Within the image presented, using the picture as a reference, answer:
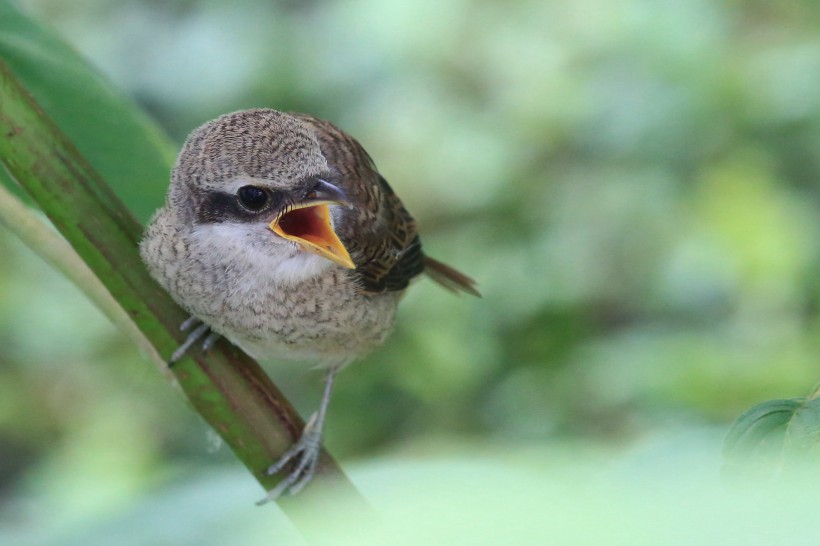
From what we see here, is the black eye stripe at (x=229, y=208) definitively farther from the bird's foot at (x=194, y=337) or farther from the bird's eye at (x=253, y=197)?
the bird's foot at (x=194, y=337)

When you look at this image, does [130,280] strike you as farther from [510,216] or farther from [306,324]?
[510,216]

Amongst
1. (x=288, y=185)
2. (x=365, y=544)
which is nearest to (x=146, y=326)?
(x=288, y=185)

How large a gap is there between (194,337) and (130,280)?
164 mm

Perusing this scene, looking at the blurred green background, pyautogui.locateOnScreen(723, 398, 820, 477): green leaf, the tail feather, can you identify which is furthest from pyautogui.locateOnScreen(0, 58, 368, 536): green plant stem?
the blurred green background

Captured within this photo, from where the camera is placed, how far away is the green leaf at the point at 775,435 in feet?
2.56

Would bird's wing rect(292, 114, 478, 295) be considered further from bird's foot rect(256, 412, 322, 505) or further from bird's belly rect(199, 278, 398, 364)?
bird's foot rect(256, 412, 322, 505)

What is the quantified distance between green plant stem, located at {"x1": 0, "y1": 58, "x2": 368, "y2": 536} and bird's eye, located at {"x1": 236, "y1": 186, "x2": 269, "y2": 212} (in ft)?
1.00

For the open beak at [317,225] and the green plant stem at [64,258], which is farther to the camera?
the open beak at [317,225]

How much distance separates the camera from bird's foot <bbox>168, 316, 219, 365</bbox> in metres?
1.37

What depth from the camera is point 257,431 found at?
1356 mm

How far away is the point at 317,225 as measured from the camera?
5.80 feet

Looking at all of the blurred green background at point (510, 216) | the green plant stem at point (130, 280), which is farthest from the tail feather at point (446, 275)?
the green plant stem at point (130, 280)

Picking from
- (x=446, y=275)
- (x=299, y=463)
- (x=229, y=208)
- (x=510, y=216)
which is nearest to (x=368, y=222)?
(x=229, y=208)

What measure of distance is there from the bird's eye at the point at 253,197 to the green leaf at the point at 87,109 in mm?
187
